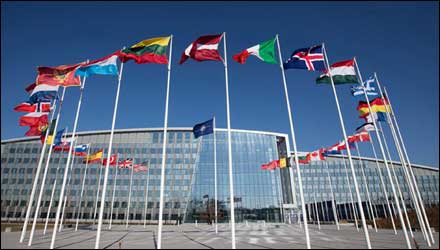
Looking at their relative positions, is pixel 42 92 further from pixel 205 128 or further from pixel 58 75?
pixel 205 128

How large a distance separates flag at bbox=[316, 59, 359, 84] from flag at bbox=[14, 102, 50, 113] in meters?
23.6

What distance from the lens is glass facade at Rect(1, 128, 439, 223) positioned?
74.6 metres

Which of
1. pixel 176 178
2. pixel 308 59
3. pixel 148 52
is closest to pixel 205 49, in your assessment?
pixel 148 52

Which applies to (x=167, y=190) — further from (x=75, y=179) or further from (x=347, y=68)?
(x=347, y=68)

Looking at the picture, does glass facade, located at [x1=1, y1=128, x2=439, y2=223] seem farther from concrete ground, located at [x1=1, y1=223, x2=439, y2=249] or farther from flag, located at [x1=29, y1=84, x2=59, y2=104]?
flag, located at [x1=29, y1=84, x2=59, y2=104]

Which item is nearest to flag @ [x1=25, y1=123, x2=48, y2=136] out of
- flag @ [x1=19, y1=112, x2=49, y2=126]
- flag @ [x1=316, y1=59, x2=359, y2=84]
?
flag @ [x1=19, y1=112, x2=49, y2=126]

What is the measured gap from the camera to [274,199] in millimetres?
75500

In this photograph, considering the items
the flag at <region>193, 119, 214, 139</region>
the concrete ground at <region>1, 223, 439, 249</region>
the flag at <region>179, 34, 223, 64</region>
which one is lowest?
the concrete ground at <region>1, 223, 439, 249</region>

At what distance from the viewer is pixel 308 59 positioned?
1756cm

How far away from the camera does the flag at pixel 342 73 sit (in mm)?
18422

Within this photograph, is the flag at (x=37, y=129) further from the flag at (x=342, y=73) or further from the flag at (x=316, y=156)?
the flag at (x=316, y=156)

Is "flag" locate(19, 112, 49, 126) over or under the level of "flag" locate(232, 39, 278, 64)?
under

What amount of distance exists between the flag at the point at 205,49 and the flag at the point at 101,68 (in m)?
5.39

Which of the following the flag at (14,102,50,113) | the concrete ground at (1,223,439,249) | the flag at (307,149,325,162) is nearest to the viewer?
the concrete ground at (1,223,439,249)
